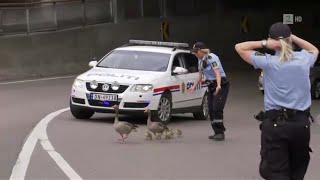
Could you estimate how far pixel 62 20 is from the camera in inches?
1126

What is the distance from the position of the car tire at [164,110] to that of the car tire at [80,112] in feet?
4.55

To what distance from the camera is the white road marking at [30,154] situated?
8031 millimetres

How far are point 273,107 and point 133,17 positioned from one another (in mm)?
26420

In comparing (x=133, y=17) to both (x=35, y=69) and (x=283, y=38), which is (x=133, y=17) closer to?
(x=35, y=69)

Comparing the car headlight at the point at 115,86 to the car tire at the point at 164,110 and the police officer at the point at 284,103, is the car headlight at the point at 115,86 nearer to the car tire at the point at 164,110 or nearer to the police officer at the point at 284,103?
the car tire at the point at 164,110

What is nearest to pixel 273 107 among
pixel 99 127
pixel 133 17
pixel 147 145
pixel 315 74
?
pixel 147 145

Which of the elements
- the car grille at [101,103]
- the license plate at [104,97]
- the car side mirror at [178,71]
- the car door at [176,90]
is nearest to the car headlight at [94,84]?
the license plate at [104,97]

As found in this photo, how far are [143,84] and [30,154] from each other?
399 cm

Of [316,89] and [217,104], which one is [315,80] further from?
[217,104]

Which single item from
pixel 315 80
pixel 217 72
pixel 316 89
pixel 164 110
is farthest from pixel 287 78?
pixel 316 89

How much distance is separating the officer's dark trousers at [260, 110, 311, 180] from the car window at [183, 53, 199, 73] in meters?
9.42

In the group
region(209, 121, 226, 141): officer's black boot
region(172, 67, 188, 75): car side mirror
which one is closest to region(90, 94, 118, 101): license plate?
region(172, 67, 188, 75): car side mirror

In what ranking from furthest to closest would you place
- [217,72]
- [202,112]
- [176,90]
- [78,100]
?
[202,112] → [176,90] → [78,100] → [217,72]

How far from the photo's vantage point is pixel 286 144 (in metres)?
5.27
